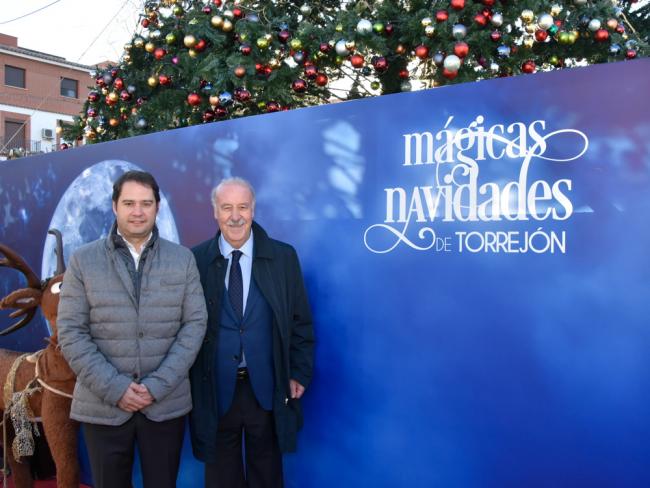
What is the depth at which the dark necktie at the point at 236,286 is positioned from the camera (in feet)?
8.75

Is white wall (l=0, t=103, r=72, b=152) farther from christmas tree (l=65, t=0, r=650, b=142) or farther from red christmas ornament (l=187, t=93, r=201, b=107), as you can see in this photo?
red christmas ornament (l=187, t=93, r=201, b=107)

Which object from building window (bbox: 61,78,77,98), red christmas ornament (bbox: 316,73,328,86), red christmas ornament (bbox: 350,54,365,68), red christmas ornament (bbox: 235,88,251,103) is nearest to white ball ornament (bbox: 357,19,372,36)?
red christmas ornament (bbox: 350,54,365,68)

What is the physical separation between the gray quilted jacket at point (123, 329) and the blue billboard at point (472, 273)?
0.74 metres

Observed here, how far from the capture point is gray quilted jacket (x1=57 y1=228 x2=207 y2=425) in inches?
94.9

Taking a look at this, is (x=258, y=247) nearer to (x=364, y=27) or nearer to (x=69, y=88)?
(x=364, y=27)

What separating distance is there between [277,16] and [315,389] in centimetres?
336

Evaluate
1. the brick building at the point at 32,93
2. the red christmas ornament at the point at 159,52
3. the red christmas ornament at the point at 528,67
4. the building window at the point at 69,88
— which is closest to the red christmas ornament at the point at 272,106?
the red christmas ornament at the point at 159,52

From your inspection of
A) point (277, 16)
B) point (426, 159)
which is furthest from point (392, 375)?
point (277, 16)

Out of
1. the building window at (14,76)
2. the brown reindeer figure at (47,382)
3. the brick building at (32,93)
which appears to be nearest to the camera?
the brown reindeer figure at (47,382)

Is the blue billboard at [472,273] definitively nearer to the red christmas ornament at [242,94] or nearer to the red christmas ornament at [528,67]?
the red christmas ornament at [242,94]

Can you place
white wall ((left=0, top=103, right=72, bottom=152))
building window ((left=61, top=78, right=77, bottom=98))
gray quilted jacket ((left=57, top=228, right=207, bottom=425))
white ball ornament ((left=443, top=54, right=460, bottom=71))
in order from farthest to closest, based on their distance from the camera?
building window ((left=61, top=78, right=77, bottom=98)), white wall ((left=0, top=103, right=72, bottom=152)), white ball ornament ((left=443, top=54, right=460, bottom=71)), gray quilted jacket ((left=57, top=228, right=207, bottom=425))

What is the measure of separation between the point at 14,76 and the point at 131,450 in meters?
31.4

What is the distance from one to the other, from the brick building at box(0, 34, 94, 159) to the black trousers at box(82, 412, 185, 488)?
1101 inches

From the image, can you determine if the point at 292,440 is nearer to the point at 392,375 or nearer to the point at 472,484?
the point at 392,375
